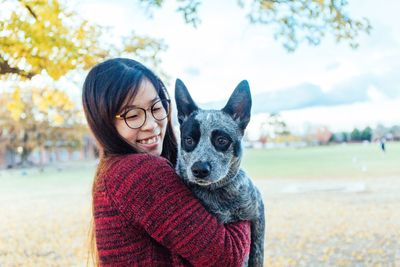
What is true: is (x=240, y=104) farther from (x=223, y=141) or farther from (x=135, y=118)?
(x=135, y=118)

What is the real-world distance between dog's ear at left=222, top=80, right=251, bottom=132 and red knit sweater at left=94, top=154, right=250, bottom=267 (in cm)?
31

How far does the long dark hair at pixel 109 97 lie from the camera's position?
4.63 feet

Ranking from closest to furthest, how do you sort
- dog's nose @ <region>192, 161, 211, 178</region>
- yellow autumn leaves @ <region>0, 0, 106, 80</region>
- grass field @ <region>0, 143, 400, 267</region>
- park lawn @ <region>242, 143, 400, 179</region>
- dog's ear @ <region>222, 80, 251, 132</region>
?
dog's nose @ <region>192, 161, 211, 178</region>
dog's ear @ <region>222, 80, 251, 132</region>
yellow autumn leaves @ <region>0, 0, 106, 80</region>
grass field @ <region>0, 143, 400, 267</region>
park lawn @ <region>242, 143, 400, 179</region>

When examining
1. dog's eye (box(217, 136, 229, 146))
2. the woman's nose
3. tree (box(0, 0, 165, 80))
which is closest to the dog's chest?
dog's eye (box(217, 136, 229, 146))

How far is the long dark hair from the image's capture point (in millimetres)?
1411

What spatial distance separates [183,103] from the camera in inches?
61.9

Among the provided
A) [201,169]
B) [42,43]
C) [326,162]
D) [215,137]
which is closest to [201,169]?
[201,169]

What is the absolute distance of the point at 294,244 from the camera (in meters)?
5.66

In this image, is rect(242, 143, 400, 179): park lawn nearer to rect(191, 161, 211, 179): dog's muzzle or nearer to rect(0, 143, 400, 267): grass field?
rect(0, 143, 400, 267): grass field

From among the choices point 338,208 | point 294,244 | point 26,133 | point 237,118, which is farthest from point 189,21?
point 26,133

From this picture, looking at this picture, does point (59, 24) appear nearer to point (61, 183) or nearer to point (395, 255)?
point (395, 255)

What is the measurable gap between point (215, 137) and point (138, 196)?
341 millimetres

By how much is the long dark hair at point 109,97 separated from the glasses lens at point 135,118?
0.04 m

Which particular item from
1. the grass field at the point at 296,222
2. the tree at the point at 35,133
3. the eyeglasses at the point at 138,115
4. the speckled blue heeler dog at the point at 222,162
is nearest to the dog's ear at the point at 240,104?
the speckled blue heeler dog at the point at 222,162
